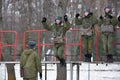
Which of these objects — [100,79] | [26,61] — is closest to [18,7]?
[100,79]

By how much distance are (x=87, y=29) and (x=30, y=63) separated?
2.71 m

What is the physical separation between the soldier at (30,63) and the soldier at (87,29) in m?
2.37

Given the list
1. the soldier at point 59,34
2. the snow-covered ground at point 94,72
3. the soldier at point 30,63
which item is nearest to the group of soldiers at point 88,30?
the soldier at point 59,34

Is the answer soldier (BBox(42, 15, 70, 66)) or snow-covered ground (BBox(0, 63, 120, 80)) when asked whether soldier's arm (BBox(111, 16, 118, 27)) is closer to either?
soldier (BBox(42, 15, 70, 66))

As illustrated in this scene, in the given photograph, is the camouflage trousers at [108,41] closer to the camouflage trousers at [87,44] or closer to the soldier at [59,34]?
the camouflage trousers at [87,44]

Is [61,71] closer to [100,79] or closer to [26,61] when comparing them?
[26,61]

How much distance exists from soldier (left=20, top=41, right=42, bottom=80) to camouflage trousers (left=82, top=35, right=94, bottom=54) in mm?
2374

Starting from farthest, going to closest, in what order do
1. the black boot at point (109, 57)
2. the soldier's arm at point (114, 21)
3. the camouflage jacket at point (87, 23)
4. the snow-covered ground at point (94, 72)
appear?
the snow-covered ground at point (94, 72) < the black boot at point (109, 57) < the camouflage jacket at point (87, 23) < the soldier's arm at point (114, 21)

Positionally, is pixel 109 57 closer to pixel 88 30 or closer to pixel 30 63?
pixel 88 30

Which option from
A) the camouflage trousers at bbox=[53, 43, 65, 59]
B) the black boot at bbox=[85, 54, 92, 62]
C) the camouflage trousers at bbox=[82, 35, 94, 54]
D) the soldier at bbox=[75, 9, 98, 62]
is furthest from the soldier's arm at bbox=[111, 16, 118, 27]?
the camouflage trousers at bbox=[53, 43, 65, 59]

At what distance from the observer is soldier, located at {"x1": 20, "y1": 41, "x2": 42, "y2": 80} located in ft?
38.2

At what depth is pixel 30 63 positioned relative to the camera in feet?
38.1

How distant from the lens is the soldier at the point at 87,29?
13.5m

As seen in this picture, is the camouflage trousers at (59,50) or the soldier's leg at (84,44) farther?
the soldier's leg at (84,44)
